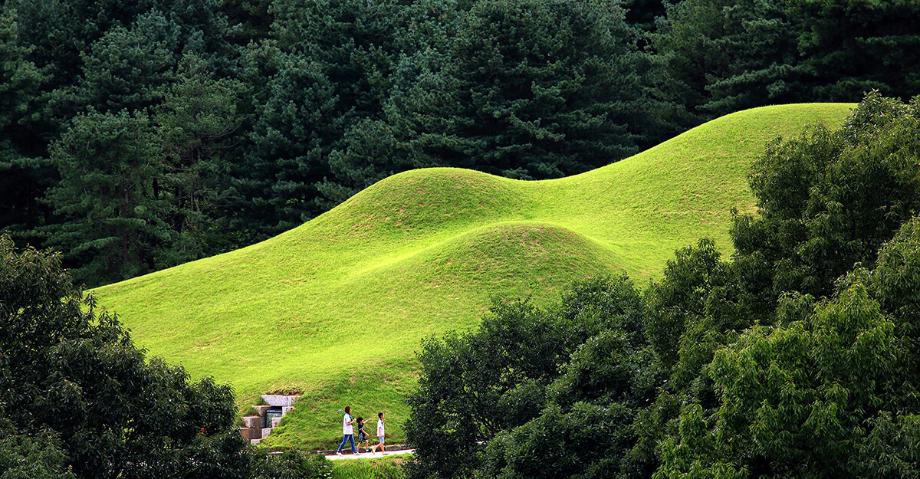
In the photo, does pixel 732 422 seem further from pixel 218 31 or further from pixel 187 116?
pixel 218 31

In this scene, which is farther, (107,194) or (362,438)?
(107,194)

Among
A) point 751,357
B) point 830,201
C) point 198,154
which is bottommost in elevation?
point 751,357

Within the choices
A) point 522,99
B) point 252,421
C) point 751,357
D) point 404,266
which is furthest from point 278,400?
point 522,99

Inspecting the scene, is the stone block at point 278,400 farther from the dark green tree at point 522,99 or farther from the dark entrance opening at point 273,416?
the dark green tree at point 522,99

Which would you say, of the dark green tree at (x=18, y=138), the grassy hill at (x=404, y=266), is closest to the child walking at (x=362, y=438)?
the grassy hill at (x=404, y=266)

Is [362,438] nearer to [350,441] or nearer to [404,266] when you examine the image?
[350,441]

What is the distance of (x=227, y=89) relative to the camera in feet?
230

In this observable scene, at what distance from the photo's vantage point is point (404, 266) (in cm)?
4353

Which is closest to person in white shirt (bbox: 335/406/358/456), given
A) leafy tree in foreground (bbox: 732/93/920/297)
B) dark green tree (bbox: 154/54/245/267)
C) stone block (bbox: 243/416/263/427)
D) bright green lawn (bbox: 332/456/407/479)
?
bright green lawn (bbox: 332/456/407/479)

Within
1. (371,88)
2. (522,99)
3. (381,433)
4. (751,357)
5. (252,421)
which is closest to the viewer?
(751,357)

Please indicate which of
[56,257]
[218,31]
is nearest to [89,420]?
[56,257]

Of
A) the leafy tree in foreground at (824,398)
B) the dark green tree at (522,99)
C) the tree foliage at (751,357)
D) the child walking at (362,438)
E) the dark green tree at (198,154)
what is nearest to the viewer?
the leafy tree in foreground at (824,398)

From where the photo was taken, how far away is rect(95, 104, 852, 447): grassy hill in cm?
3688

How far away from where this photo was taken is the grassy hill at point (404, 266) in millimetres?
36875
